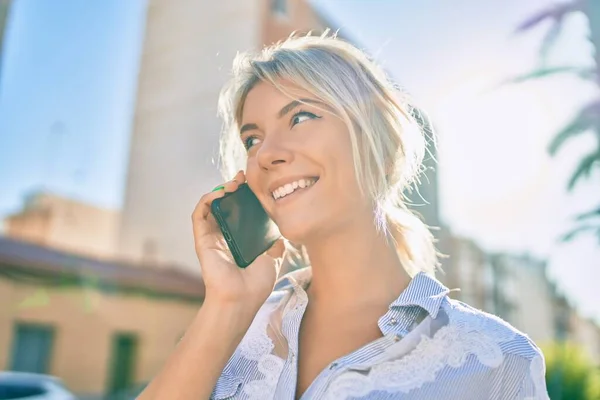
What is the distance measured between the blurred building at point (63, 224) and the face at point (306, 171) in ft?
62.0

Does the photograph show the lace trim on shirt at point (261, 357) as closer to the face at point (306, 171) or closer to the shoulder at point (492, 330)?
the face at point (306, 171)

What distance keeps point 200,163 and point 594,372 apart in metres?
11.9

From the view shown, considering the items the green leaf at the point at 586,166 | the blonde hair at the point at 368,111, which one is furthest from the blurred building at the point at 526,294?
the blonde hair at the point at 368,111

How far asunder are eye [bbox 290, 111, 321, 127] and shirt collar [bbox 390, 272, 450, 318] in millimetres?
494

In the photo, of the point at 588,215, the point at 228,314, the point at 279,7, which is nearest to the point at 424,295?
the point at 228,314

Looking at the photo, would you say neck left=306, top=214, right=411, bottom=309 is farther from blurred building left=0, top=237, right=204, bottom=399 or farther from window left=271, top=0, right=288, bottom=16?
window left=271, top=0, right=288, bottom=16

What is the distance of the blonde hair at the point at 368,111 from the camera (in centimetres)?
144

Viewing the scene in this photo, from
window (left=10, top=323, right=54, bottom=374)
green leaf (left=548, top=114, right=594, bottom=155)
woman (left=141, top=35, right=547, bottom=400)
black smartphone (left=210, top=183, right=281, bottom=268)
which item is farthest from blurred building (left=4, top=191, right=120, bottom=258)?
woman (left=141, top=35, right=547, bottom=400)

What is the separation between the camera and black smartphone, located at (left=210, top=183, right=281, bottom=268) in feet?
4.94

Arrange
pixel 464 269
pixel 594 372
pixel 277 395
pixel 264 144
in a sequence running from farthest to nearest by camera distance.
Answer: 1. pixel 464 269
2. pixel 594 372
3. pixel 264 144
4. pixel 277 395

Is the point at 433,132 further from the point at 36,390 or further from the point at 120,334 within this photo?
the point at 120,334

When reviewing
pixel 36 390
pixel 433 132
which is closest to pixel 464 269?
pixel 36 390

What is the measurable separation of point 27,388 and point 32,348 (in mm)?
5867

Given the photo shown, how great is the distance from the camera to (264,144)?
146 centimetres
